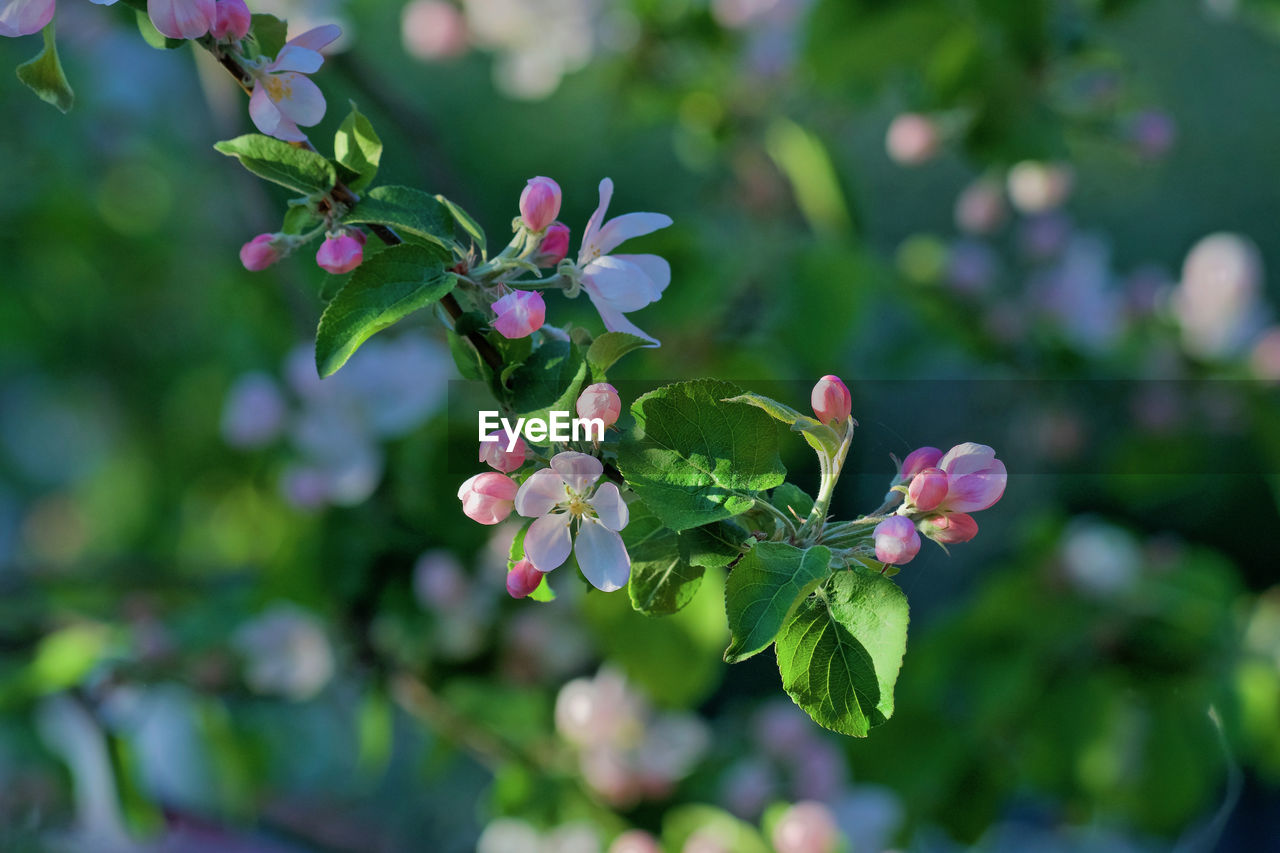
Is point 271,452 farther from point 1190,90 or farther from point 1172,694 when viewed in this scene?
point 1190,90

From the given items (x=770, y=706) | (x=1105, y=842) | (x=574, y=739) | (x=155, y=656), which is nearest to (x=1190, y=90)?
(x=1105, y=842)

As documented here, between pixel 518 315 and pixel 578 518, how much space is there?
0.04m

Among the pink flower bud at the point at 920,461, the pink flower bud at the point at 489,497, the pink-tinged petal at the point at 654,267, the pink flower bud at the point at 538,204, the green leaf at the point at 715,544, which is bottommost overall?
the green leaf at the point at 715,544

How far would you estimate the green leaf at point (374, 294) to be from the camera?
213mm

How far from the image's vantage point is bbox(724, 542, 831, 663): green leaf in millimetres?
195

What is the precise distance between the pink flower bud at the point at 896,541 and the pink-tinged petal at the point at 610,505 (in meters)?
0.05

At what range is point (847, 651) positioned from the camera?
0.21 meters

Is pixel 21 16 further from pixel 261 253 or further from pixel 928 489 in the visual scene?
pixel 928 489

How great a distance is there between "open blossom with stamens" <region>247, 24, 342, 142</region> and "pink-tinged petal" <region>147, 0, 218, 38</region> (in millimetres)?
14

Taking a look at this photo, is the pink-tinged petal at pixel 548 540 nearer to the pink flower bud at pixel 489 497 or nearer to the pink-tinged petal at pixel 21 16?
the pink flower bud at pixel 489 497

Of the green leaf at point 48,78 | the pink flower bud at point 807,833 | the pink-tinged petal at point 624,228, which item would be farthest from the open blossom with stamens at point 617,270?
the pink flower bud at point 807,833

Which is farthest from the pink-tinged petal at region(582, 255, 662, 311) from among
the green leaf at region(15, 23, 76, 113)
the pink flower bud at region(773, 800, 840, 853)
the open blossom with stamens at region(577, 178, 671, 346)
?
the pink flower bud at region(773, 800, 840, 853)

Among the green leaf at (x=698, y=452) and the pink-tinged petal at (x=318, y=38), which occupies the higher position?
the pink-tinged petal at (x=318, y=38)

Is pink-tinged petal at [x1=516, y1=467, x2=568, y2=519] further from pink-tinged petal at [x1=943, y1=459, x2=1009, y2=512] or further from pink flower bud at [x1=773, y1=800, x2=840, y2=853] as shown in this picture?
pink flower bud at [x1=773, y1=800, x2=840, y2=853]
